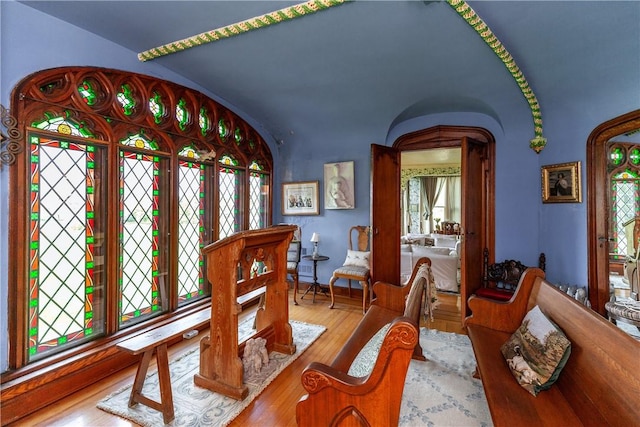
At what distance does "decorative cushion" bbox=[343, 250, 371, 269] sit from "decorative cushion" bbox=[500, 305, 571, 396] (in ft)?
7.34

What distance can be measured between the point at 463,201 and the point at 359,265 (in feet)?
5.26

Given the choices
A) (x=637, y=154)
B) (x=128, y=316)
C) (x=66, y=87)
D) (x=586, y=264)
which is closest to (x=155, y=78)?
(x=66, y=87)

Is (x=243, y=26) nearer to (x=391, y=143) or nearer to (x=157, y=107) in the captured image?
(x=157, y=107)

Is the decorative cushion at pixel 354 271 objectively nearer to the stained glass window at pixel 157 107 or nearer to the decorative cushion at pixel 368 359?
the decorative cushion at pixel 368 359

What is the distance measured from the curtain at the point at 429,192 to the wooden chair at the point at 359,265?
18.4 ft

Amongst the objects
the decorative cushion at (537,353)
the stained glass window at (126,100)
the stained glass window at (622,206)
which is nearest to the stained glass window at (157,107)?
the stained glass window at (126,100)

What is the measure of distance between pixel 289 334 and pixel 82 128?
8.26ft

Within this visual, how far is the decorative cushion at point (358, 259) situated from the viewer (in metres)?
3.89

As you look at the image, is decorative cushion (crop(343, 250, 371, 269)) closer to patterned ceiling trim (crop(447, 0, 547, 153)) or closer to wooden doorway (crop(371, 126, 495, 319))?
wooden doorway (crop(371, 126, 495, 319))

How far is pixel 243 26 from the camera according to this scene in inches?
82.2

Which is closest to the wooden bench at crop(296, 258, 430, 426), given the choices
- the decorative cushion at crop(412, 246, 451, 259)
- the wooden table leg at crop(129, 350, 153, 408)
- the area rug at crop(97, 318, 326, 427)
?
the area rug at crop(97, 318, 326, 427)

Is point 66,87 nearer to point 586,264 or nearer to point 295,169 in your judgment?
point 295,169

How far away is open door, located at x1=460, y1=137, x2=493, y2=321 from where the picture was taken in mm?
3096

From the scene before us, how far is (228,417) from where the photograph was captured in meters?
1.73
